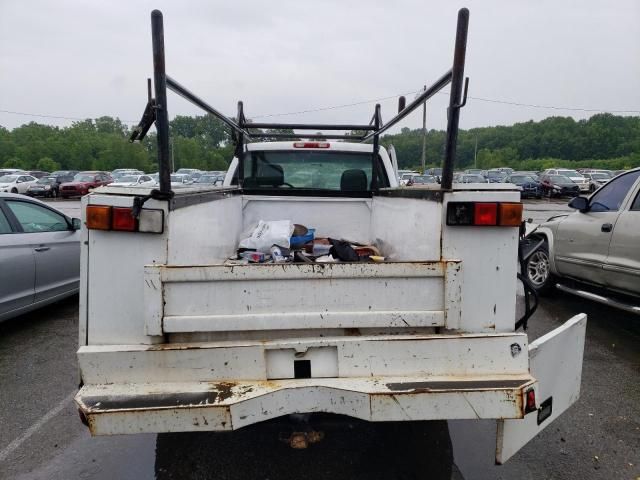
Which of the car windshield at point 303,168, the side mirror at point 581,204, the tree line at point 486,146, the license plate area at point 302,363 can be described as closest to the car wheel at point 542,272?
the side mirror at point 581,204

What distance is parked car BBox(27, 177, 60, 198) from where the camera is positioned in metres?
32.0

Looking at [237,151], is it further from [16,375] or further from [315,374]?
[315,374]

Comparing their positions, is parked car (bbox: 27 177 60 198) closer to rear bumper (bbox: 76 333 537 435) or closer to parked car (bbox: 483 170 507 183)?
parked car (bbox: 483 170 507 183)

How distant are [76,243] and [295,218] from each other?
319 centimetres

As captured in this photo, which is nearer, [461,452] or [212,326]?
[212,326]

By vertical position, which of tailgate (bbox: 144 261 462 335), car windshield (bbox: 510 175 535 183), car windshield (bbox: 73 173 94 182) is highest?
car windshield (bbox: 510 175 535 183)

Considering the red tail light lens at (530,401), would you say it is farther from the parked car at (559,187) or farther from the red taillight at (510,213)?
the parked car at (559,187)

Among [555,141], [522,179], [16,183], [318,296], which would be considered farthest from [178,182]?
[555,141]

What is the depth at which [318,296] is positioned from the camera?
242 cm

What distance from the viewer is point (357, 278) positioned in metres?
2.41

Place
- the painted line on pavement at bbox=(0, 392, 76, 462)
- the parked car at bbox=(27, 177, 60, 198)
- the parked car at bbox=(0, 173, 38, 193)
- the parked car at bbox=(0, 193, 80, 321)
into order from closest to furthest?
the painted line on pavement at bbox=(0, 392, 76, 462), the parked car at bbox=(0, 193, 80, 321), the parked car at bbox=(0, 173, 38, 193), the parked car at bbox=(27, 177, 60, 198)

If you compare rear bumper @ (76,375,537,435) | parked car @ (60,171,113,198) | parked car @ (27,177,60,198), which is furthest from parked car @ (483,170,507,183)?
rear bumper @ (76,375,537,435)

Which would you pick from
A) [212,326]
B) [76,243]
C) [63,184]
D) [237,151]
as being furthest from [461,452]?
[63,184]

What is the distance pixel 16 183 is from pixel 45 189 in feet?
5.56
